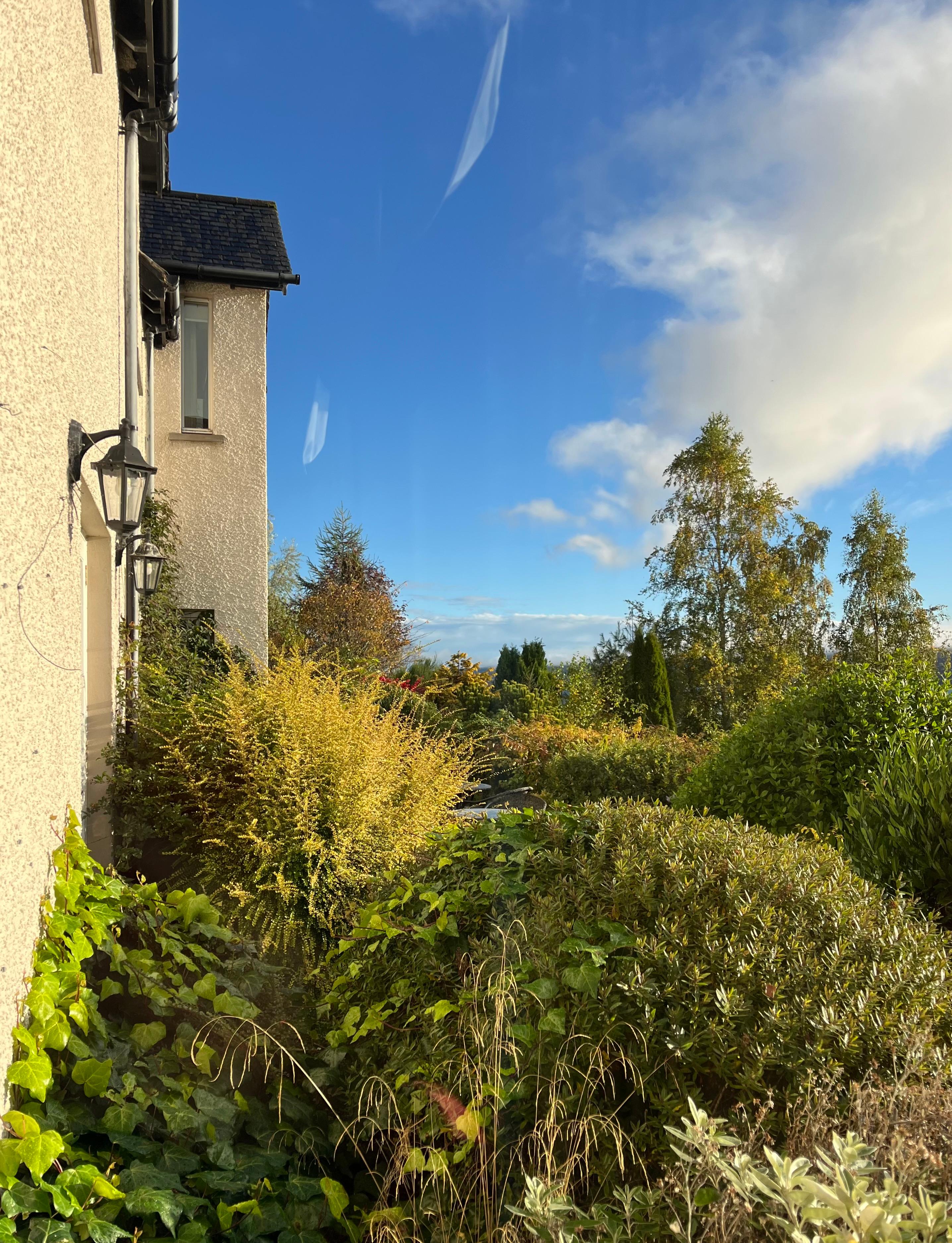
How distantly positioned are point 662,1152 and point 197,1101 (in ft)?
4.63

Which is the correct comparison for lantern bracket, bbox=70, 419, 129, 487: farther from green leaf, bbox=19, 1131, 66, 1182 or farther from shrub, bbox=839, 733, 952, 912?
shrub, bbox=839, 733, 952, 912

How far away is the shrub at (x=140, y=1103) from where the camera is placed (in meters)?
1.99

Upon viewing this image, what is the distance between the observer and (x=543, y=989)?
228cm

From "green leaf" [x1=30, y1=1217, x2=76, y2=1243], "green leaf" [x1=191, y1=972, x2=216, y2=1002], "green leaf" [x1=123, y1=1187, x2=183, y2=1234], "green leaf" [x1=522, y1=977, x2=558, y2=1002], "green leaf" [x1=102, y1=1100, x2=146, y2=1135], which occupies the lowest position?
"green leaf" [x1=123, y1=1187, x2=183, y2=1234]

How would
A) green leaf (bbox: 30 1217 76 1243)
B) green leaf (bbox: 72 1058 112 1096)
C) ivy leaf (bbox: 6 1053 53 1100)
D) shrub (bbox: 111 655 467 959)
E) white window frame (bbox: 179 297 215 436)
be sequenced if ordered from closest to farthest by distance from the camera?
green leaf (bbox: 30 1217 76 1243)
ivy leaf (bbox: 6 1053 53 1100)
green leaf (bbox: 72 1058 112 1096)
shrub (bbox: 111 655 467 959)
white window frame (bbox: 179 297 215 436)

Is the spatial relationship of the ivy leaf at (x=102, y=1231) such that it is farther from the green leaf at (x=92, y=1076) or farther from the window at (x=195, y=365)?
the window at (x=195, y=365)

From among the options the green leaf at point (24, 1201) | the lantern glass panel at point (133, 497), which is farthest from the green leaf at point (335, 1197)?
the lantern glass panel at point (133, 497)

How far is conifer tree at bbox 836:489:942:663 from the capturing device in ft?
73.4

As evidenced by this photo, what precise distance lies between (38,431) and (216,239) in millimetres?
9037

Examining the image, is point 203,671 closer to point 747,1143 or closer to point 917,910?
point 917,910

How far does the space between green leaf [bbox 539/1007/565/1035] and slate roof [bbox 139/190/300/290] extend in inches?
382

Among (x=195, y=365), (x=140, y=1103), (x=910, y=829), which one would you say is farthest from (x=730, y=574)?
(x=140, y=1103)

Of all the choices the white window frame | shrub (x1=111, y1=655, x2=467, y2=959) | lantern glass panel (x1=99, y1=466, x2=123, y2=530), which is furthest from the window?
lantern glass panel (x1=99, y1=466, x2=123, y2=530)

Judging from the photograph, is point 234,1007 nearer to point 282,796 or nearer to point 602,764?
point 282,796
